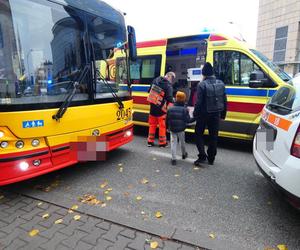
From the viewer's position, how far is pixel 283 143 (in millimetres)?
2617

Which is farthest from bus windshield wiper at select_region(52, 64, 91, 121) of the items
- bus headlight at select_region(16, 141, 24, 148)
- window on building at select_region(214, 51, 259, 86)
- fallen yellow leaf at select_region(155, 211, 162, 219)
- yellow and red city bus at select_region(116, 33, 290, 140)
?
window on building at select_region(214, 51, 259, 86)

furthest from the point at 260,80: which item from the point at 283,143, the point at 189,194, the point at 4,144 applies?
the point at 4,144

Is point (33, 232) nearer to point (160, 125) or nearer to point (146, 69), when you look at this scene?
point (160, 125)

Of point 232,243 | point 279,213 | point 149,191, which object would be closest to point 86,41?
point 149,191

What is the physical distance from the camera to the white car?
2.40m

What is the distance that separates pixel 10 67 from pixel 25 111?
0.58m

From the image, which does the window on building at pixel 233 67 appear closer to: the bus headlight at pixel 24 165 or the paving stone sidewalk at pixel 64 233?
the paving stone sidewalk at pixel 64 233

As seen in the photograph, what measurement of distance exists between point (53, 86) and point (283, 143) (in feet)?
9.84

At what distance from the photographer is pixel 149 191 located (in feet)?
12.0

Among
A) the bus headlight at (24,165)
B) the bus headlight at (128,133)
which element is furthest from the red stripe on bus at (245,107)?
the bus headlight at (24,165)

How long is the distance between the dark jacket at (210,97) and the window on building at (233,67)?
118 cm

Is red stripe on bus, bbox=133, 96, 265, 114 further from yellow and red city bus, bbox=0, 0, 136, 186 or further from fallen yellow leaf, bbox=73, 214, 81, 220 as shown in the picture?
fallen yellow leaf, bbox=73, 214, 81, 220

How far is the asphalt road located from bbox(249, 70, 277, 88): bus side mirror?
1525 millimetres

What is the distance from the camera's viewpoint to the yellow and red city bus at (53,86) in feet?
9.94
